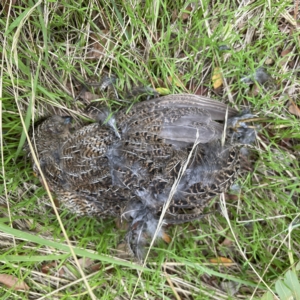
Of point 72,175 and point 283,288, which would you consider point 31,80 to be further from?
point 283,288

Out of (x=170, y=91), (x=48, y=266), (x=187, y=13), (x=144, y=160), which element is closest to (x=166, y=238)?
(x=144, y=160)

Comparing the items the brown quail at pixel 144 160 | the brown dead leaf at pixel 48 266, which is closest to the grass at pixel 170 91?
the brown dead leaf at pixel 48 266

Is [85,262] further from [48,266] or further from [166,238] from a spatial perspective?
[166,238]

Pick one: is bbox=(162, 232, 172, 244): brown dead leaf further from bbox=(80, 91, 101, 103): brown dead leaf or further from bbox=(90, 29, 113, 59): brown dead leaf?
bbox=(90, 29, 113, 59): brown dead leaf

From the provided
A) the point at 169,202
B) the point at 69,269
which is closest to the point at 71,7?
the point at 169,202

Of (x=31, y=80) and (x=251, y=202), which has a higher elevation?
(x=31, y=80)

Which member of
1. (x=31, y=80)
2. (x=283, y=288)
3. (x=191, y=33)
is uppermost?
(x=191, y=33)

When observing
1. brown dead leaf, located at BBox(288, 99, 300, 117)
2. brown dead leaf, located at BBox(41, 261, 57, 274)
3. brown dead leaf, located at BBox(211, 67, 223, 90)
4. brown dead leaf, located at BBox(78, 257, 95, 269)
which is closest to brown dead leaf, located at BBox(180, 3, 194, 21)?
brown dead leaf, located at BBox(211, 67, 223, 90)
